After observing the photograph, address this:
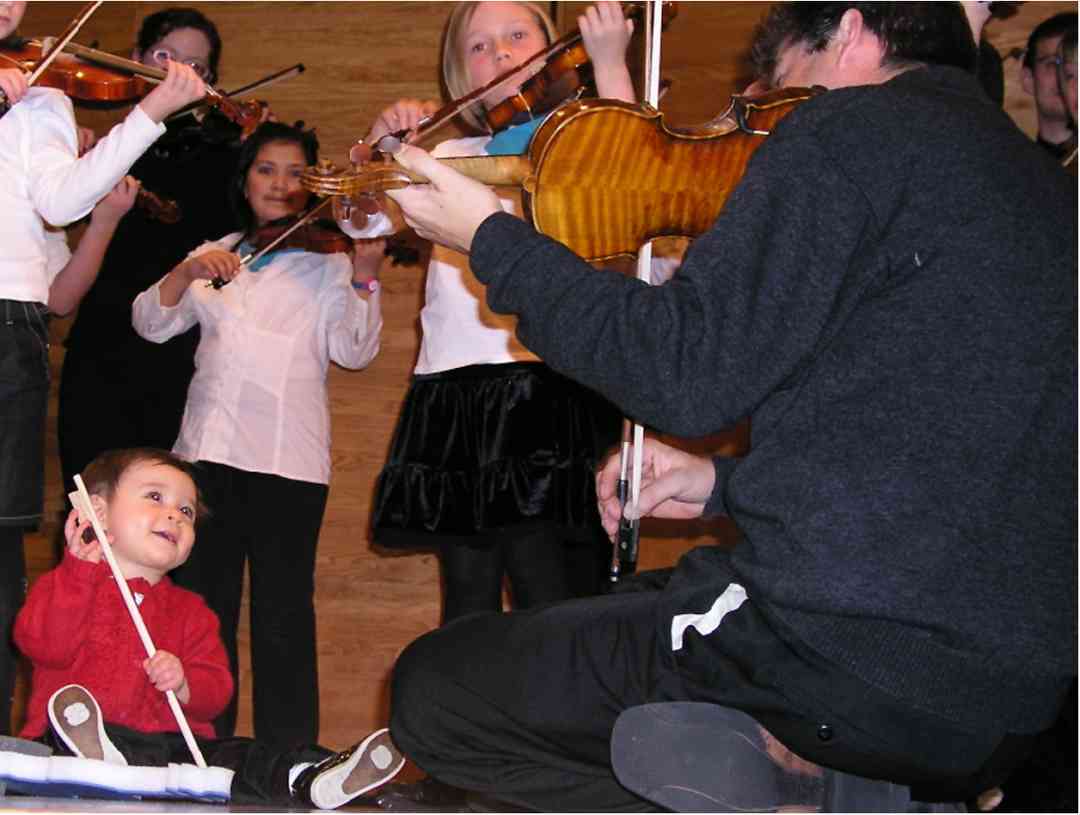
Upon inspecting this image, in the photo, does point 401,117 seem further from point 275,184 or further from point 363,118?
point 363,118

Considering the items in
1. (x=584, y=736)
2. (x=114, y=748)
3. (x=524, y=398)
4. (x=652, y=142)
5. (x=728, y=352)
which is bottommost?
(x=114, y=748)

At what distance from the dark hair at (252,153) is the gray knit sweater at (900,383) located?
1.93m

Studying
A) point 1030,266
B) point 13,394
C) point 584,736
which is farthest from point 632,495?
point 13,394

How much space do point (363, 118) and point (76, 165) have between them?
1.43 m

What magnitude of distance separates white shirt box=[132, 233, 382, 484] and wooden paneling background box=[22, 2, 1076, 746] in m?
0.27

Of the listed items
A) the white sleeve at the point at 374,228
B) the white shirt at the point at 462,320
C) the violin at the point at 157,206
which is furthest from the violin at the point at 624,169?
the violin at the point at 157,206

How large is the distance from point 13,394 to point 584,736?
1290mm

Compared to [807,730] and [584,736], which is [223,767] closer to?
[584,736]

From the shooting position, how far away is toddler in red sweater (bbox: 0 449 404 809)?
1.84 metres

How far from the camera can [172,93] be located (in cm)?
229

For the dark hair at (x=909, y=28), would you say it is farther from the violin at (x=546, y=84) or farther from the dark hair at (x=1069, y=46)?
the dark hair at (x=1069, y=46)

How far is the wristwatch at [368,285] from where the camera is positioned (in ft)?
9.31

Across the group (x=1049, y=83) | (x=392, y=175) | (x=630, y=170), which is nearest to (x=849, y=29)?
(x=630, y=170)

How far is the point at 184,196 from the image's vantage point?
3137 mm
